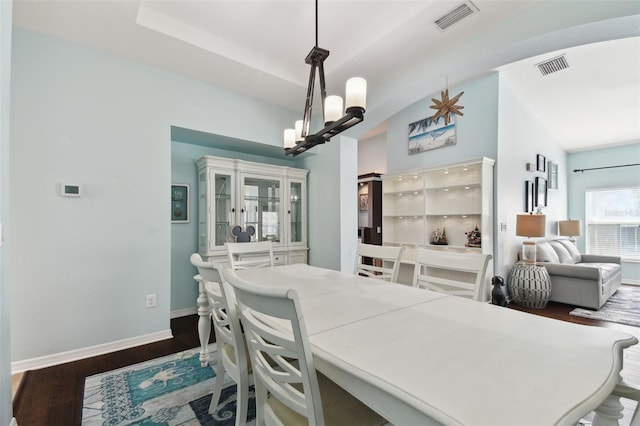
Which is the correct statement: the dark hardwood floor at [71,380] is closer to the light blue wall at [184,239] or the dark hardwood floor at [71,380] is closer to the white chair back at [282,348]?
the light blue wall at [184,239]

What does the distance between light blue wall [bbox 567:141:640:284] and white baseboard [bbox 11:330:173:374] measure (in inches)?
332

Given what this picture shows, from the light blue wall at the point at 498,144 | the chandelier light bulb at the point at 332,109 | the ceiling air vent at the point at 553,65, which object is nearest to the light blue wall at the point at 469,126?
the light blue wall at the point at 498,144

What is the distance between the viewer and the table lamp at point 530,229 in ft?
12.3

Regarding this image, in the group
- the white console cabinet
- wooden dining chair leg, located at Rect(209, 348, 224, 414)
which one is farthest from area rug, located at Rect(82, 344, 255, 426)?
the white console cabinet

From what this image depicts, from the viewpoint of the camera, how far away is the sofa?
146 inches

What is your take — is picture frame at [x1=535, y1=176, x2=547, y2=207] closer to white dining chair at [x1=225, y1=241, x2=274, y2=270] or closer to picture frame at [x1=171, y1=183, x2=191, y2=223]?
white dining chair at [x1=225, y1=241, x2=274, y2=270]

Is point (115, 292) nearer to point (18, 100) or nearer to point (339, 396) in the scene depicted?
point (18, 100)

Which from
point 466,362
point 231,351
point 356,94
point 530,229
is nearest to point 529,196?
point 530,229

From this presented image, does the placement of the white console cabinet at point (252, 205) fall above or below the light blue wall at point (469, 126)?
below

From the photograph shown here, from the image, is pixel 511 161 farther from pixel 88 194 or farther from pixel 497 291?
pixel 88 194

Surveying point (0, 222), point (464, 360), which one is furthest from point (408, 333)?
point (0, 222)

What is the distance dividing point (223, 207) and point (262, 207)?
530mm

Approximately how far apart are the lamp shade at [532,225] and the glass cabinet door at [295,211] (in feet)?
10.1

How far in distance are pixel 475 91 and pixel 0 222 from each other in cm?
503
